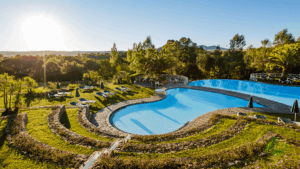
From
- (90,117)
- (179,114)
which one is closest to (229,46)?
(179,114)

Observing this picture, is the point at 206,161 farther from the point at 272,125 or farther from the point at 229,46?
the point at 229,46

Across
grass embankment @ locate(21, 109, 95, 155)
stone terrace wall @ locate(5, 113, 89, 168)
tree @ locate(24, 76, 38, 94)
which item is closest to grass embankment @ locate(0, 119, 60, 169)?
stone terrace wall @ locate(5, 113, 89, 168)

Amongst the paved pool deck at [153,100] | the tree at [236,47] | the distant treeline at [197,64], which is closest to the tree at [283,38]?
the distant treeline at [197,64]

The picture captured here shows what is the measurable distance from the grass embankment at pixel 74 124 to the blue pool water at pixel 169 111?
3249mm

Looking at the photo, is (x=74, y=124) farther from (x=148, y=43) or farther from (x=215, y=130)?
(x=148, y=43)

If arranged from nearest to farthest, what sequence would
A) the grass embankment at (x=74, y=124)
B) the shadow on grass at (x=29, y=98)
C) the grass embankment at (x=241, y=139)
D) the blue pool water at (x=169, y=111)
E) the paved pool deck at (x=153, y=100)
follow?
the grass embankment at (x=241, y=139) → the grass embankment at (x=74, y=124) → the paved pool deck at (x=153, y=100) → the blue pool water at (x=169, y=111) → the shadow on grass at (x=29, y=98)

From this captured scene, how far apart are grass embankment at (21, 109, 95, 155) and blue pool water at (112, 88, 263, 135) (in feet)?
16.5

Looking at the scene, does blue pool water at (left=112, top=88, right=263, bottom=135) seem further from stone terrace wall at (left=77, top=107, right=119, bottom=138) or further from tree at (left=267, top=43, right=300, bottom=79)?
tree at (left=267, top=43, right=300, bottom=79)

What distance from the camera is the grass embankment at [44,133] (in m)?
6.54

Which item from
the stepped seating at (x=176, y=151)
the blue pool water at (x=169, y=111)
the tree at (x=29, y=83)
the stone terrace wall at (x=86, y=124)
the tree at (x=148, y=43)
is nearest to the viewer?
the stepped seating at (x=176, y=151)

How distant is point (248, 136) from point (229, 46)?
40.9m

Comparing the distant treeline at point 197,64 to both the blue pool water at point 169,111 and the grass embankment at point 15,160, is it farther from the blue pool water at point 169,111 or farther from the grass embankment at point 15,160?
the grass embankment at point 15,160

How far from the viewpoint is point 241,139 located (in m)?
7.28

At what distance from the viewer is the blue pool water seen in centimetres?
1194
